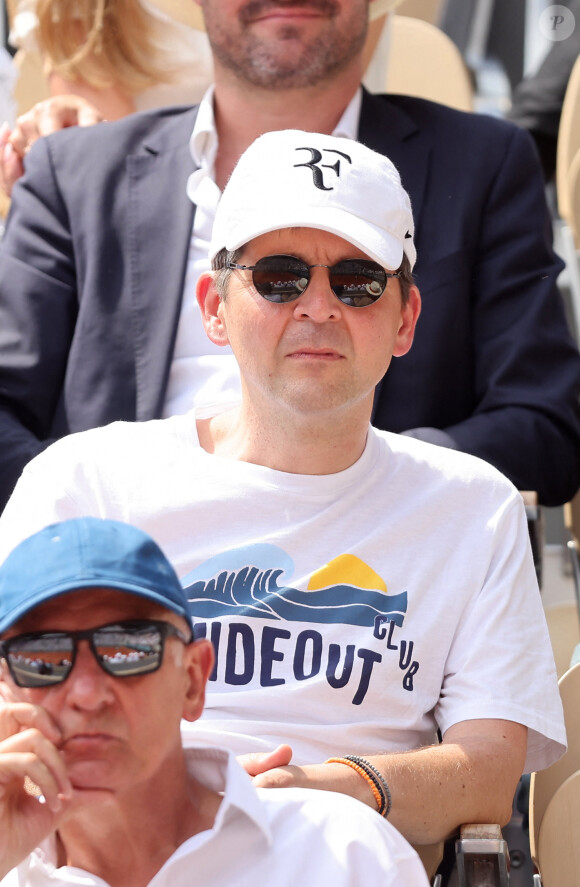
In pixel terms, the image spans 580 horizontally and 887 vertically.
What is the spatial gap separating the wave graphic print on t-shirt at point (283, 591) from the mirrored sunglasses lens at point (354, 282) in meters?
0.42

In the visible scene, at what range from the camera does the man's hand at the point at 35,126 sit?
11.9ft

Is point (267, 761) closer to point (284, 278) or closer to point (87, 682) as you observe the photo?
point (87, 682)

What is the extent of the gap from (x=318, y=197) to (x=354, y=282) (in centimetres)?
15

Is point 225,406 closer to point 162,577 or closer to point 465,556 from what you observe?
point 465,556

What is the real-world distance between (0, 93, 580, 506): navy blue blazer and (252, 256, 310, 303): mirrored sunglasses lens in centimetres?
77

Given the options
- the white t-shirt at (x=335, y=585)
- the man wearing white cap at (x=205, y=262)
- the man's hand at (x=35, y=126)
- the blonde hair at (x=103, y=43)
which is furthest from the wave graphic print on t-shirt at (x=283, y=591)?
the blonde hair at (x=103, y=43)

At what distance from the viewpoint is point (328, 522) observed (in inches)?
88.4

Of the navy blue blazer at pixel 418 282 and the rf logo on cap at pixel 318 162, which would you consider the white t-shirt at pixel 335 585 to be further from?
the navy blue blazer at pixel 418 282

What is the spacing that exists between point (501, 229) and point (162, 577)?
1.80 m

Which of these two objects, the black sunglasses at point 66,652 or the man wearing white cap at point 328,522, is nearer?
the black sunglasses at point 66,652

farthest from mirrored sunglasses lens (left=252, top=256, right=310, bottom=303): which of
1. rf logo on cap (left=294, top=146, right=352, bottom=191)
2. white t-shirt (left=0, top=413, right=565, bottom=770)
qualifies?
white t-shirt (left=0, top=413, right=565, bottom=770)

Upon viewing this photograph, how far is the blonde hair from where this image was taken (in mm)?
4008

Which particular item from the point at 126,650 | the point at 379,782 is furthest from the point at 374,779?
→ the point at 126,650

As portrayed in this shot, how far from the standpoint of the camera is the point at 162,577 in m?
1.57
